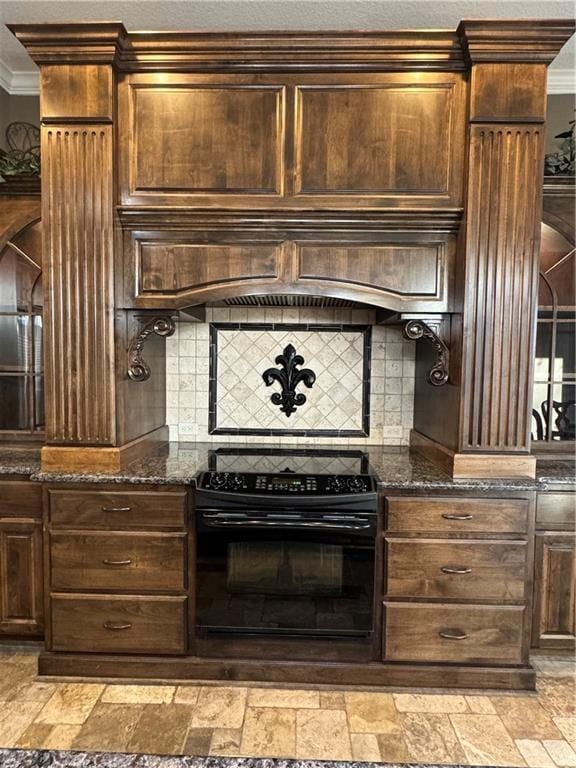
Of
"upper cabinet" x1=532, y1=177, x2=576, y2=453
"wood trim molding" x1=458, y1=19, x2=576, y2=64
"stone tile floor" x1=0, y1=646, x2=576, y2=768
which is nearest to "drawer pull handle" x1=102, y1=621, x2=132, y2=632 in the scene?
"stone tile floor" x1=0, y1=646, x2=576, y2=768

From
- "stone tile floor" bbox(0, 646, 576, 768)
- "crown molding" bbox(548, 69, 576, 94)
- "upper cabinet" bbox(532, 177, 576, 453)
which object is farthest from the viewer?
"crown molding" bbox(548, 69, 576, 94)

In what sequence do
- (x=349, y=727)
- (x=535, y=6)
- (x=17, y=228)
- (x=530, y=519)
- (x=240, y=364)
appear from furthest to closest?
(x=240, y=364)
(x=17, y=228)
(x=535, y=6)
(x=530, y=519)
(x=349, y=727)

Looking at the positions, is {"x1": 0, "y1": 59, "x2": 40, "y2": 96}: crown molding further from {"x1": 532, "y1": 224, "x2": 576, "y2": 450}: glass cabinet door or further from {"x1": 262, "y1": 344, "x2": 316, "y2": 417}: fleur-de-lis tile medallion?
{"x1": 532, "y1": 224, "x2": 576, "y2": 450}: glass cabinet door

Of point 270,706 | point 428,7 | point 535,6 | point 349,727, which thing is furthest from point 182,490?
point 535,6

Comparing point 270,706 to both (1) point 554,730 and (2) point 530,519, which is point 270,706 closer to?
(1) point 554,730

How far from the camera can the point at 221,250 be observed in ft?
7.66

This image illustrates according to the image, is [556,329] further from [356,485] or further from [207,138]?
[207,138]

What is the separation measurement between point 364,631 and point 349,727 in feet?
1.20

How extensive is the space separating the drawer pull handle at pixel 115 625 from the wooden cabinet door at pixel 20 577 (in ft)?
1.32

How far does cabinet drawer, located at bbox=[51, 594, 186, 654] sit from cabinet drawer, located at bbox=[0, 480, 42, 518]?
0.42m

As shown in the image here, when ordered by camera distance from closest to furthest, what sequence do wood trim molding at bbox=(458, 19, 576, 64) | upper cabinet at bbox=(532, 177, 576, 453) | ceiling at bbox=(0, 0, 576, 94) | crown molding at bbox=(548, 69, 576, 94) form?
wood trim molding at bbox=(458, 19, 576, 64)
ceiling at bbox=(0, 0, 576, 94)
upper cabinet at bbox=(532, 177, 576, 453)
crown molding at bbox=(548, 69, 576, 94)

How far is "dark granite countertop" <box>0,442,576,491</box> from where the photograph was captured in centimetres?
223

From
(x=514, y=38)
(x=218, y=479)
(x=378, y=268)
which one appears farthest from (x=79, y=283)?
(x=514, y=38)

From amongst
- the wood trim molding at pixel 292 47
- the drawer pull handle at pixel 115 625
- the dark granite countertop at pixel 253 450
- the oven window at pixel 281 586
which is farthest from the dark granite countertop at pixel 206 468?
the wood trim molding at pixel 292 47
